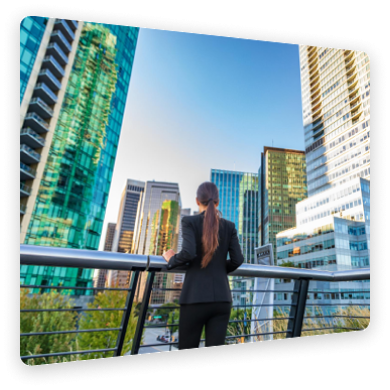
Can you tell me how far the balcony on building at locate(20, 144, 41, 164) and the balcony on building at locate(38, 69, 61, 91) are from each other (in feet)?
22.0

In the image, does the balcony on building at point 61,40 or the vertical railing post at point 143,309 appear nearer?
the vertical railing post at point 143,309

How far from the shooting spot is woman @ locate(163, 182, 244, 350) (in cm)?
122

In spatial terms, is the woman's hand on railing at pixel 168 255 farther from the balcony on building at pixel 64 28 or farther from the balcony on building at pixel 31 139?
the balcony on building at pixel 64 28

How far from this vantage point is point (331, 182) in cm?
5600

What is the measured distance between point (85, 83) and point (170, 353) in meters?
33.6

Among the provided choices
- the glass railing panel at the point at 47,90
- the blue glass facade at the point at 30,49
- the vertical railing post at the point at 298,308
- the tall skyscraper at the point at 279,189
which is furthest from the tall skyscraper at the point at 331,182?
the glass railing panel at the point at 47,90

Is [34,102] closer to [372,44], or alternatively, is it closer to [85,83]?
[85,83]

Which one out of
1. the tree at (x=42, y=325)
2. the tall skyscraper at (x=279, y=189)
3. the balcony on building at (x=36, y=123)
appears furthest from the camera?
the tall skyscraper at (x=279, y=189)

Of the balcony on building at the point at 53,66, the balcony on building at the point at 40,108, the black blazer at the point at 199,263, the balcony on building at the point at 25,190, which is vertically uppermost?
the balcony on building at the point at 53,66

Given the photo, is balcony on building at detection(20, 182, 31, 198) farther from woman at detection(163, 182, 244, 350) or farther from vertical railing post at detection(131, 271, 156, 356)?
woman at detection(163, 182, 244, 350)

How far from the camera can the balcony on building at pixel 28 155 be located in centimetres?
2284

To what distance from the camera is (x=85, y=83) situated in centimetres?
2917

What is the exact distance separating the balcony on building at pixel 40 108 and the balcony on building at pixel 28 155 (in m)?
3.57

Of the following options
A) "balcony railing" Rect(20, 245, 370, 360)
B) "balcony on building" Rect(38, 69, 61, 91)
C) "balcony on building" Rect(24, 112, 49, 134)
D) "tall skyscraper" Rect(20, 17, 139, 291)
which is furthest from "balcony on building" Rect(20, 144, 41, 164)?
"balcony railing" Rect(20, 245, 370, 360)
